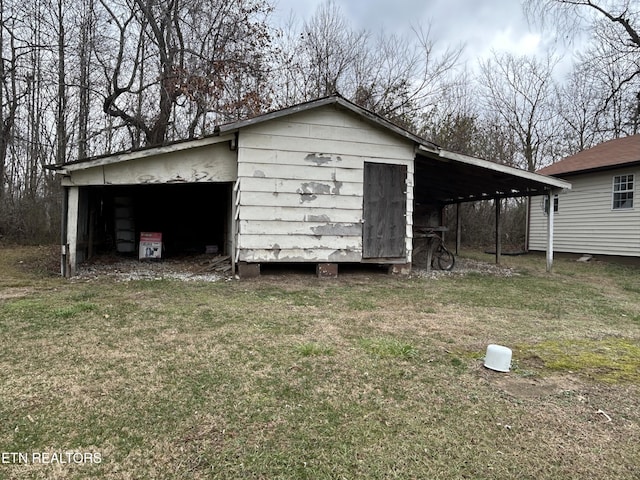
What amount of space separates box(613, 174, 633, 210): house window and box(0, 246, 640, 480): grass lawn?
8.76 meters

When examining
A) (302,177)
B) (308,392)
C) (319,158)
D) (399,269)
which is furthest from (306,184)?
(308,392)

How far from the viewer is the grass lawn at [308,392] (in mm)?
1869

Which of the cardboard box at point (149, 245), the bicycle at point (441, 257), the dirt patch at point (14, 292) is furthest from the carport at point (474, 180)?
the dirt patch at point (14, 292)

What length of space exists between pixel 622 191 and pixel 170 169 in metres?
13.0

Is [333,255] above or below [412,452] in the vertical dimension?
above

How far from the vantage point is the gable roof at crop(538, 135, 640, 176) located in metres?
12.1

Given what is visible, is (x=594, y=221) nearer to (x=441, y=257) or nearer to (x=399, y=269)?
(x=441, y=257)

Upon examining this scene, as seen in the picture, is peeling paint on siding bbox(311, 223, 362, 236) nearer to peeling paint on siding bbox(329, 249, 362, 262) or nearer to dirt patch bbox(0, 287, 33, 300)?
peeling paint on siding bbox(329, 249, 362, 262)

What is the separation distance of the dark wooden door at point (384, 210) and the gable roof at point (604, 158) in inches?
325

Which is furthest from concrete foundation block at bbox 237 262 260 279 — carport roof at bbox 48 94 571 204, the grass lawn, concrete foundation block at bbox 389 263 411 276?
concrete foundation block at bbox 389 263 411 276

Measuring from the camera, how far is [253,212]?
7.20 metres

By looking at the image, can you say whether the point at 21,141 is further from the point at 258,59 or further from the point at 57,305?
the point at 57,305

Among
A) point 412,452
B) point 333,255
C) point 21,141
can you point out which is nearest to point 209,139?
point 333,255

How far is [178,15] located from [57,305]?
40.4ft
